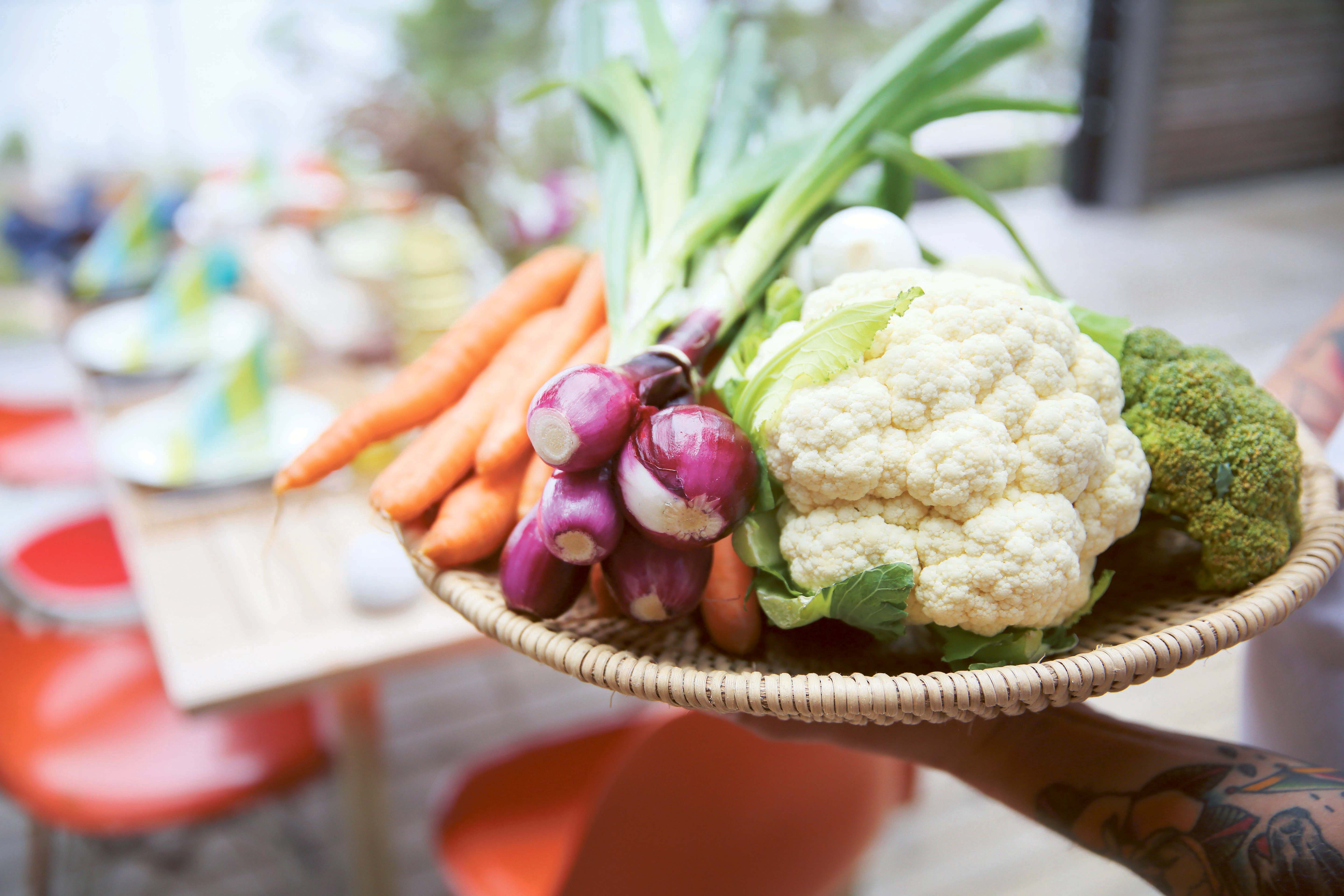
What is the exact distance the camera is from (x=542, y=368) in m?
0.85

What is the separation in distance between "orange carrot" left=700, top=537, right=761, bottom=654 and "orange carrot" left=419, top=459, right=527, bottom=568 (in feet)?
0.61

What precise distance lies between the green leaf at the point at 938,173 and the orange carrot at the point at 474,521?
1.48 ft

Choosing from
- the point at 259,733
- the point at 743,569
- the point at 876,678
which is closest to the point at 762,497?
the point at 743,569

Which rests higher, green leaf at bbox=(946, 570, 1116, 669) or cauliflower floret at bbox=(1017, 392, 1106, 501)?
cauliflower floret at bbox=(1017, 392, 1106, 501)

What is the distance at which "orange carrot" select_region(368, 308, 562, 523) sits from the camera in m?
0.79

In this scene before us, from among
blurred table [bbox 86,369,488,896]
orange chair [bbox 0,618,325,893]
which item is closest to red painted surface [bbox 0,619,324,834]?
orange chair [bbox 0,618,325,893]

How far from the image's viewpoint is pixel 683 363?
0.71 metres

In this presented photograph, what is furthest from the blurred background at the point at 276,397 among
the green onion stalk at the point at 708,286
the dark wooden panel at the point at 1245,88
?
the dark wooden panel at the point at 1245,88

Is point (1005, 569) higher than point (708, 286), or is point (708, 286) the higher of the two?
point (708, 286)

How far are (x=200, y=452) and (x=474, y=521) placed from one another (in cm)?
86

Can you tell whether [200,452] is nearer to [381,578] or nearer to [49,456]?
[381,578]

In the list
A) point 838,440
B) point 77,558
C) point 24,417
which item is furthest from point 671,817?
point 24,417

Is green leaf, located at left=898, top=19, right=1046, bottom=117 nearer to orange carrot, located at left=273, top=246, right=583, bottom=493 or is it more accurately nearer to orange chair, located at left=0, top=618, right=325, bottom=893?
orange carrot, located at left=273, top=246, right=583, bottom=493

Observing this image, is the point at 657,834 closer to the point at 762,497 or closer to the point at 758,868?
the point at 758,868
